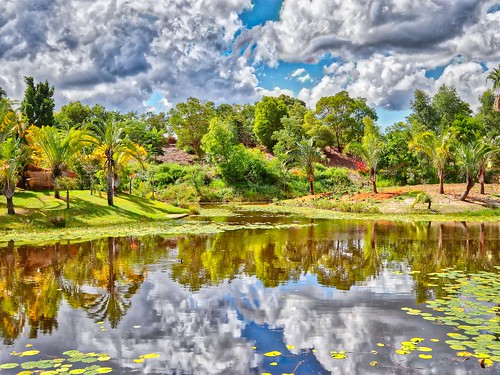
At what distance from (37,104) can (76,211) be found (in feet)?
79.1

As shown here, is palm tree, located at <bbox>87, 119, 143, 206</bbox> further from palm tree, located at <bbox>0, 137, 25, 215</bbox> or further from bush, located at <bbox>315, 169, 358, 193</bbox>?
bush, located at <bbox>315, 169, 358, 193</bbox>

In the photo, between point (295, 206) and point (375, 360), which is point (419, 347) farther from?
point (295, 206)

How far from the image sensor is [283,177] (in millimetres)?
54531

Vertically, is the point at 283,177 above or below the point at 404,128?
below

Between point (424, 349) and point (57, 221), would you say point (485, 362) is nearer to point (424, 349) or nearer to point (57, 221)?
point (424, 349)

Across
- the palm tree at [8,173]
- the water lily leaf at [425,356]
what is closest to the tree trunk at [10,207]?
the palm tree at [8,173]

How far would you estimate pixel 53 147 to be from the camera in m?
28.0

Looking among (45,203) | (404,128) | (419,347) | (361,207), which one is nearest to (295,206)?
(361,207)

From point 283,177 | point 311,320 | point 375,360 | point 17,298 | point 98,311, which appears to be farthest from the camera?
point 283,177

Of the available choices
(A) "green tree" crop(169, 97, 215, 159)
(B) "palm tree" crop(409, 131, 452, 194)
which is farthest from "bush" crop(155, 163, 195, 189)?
(B) "palm tree" crop(409, 131, 452, 194)

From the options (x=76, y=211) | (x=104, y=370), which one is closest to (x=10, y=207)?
(x=76, y=211)

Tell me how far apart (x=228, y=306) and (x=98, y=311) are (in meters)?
2.64

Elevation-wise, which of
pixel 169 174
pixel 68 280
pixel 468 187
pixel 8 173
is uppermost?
pixel 169 174

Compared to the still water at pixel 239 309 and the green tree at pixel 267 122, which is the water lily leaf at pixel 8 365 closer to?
the still water at pixel 239 309
